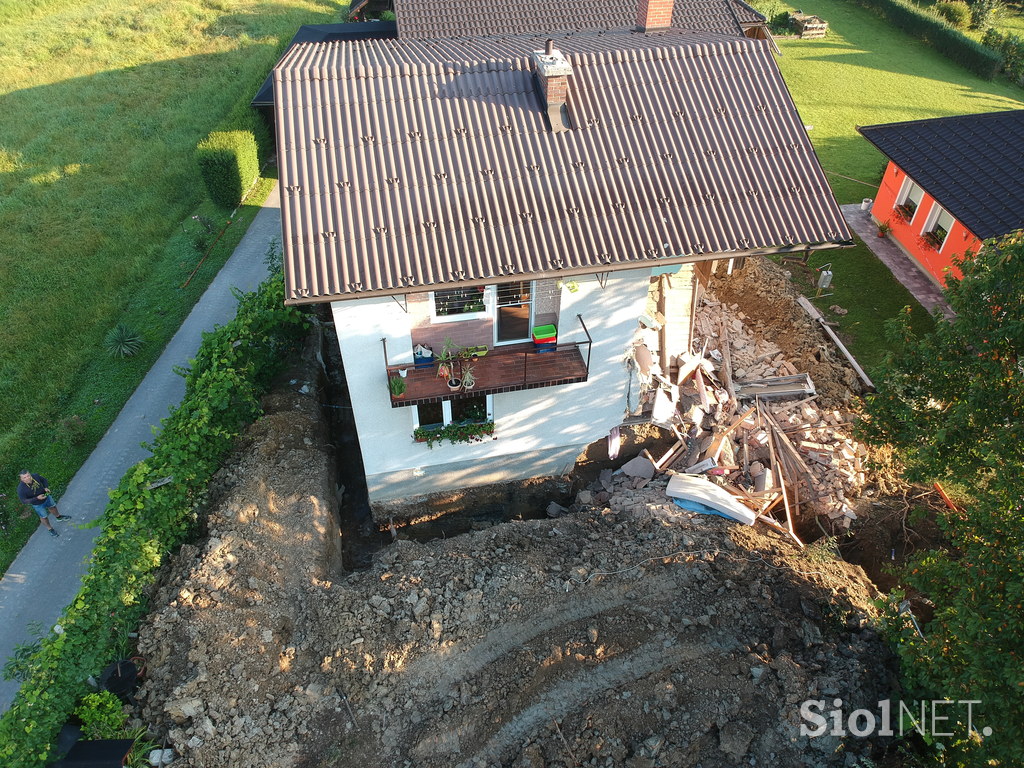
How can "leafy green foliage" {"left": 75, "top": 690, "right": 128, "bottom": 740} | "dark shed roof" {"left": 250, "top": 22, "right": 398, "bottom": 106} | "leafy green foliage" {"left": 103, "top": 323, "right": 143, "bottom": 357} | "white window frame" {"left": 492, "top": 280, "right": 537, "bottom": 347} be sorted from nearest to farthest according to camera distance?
"leafy green foliage" {"left": 75, "top": 690, "right": 128, "bottom": 740} < "white window frame" {"left": 492, "top": 280, "right": 537, "bottom": 347} < "leafy green foliage" {"left": 103, "top": 323, "right": 143, "bottom": 357} < "dark shed roof" {"left": 250, "top": 22, "right": 398, "bottom": 106}

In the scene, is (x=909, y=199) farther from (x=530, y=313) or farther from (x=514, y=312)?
(x=514, y=312)

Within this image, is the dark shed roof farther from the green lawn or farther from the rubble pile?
the rubble pile

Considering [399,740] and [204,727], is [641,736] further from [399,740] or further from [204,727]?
[204,727]

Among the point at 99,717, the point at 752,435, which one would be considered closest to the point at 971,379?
the point at 752,435

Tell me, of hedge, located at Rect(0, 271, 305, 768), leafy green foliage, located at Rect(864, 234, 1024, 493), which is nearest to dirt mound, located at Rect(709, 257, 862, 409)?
leafy green foliage, located at Rect(864, 234, 1024, 493)

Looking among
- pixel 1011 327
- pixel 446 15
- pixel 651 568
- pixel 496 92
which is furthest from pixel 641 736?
pixel 446 15

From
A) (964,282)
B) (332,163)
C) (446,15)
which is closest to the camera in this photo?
(964,282)

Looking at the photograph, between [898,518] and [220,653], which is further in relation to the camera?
[898,518]
